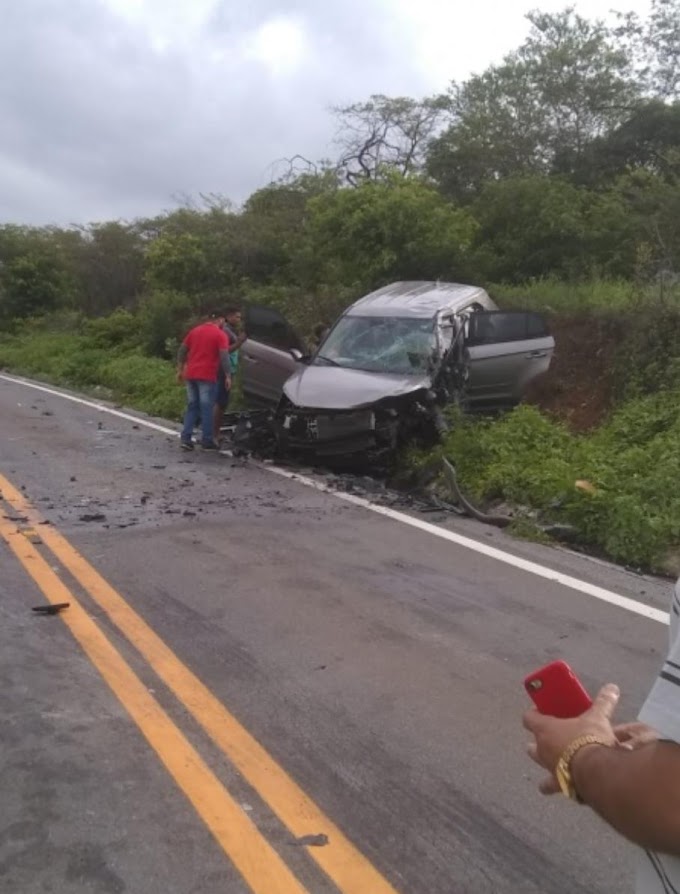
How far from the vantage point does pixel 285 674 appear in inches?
188

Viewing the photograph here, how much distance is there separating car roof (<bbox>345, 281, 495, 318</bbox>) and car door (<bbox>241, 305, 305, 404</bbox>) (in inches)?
34.6

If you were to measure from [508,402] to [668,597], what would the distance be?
547 centimetres

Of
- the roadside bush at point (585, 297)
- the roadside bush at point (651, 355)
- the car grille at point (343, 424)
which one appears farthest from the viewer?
the roadside bush at point (585, 297)

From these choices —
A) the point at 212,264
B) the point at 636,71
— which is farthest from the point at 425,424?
the point at 636,71

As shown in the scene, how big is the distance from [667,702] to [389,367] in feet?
31.5

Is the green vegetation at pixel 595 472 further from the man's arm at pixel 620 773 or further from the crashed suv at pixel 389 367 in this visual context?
the man's arm at pixel 620 773

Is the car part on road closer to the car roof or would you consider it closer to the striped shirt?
the car roof

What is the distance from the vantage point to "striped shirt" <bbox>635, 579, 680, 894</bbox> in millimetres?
1507

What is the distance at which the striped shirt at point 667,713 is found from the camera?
59.3 inches

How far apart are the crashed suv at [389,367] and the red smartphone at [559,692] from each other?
27.3 feet

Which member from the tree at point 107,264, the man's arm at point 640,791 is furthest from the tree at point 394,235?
the tree at point 107,264

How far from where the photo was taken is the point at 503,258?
1902 cm

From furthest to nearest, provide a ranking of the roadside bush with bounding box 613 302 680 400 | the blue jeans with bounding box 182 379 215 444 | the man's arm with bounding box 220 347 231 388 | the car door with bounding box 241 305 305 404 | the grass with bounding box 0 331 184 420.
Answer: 1. the grass with bounding box 0 331 184 420
2. the man's arm with bounding box 220 347 231 388
3. the blue jeans with bounding box 182 379 215 444
4. the car door with bounding box 241 305 305 404
5. the roadside bush with bounding box 613 302 680 400

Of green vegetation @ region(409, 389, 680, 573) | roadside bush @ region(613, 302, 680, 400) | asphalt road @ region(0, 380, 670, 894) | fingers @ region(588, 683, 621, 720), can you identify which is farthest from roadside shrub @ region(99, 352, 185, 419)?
fingers @ region(588, 683, 621, 720)
